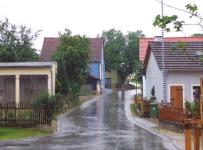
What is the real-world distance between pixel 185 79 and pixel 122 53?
77007 mm

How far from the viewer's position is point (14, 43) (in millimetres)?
51031

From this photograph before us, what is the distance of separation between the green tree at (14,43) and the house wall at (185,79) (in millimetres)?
17096

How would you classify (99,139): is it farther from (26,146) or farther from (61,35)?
(61,35)

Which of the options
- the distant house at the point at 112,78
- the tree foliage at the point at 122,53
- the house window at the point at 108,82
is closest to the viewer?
the house window at the point at 108,82

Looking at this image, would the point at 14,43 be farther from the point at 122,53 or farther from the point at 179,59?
the point at 122,53

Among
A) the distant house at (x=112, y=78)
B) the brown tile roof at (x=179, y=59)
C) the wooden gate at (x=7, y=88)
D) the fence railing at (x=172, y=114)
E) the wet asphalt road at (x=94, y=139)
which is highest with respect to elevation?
the distant house at (x=112, y=78)

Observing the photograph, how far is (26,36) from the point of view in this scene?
51.2 metres

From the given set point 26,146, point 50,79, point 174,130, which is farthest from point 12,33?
point 26,146

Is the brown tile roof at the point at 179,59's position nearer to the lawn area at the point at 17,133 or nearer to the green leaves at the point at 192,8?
the lawn area at the point at 17,133

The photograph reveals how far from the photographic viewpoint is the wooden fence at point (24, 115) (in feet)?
92.7

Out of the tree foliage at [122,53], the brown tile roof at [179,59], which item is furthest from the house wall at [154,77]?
the tree foliage at [122,53]

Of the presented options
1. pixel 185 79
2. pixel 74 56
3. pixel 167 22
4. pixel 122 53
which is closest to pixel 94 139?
pixel 167 22

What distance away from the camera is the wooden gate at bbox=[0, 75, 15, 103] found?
3928 centimetres

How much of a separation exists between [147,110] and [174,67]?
355 cm
